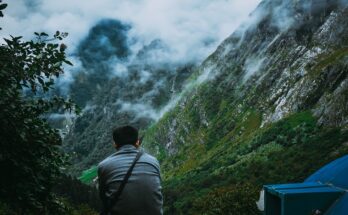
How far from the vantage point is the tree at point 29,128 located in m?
10.2

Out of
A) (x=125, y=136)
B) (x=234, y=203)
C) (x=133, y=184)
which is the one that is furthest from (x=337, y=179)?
(x=234, y=203)

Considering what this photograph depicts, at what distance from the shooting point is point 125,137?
28.5 feet

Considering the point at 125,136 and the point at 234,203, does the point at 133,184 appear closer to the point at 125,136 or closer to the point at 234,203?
the point at 125,136

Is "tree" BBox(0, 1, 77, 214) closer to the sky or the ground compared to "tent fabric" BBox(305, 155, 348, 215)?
closer to the sky

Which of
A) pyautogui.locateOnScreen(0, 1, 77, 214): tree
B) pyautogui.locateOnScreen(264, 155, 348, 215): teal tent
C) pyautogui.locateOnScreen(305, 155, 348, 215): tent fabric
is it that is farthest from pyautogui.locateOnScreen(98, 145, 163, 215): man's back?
pyautogui.locateOnScreen(305, 155, 348, 215): tent fabric

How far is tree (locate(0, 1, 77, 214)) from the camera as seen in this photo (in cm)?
1018

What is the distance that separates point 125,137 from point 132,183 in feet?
3.13

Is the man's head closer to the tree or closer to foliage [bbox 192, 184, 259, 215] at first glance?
the tree

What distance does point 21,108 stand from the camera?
34.8 ft

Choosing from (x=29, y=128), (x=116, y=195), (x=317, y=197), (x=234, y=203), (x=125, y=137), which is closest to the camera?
(x=116, y=195)

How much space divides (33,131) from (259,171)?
131956 millimetres

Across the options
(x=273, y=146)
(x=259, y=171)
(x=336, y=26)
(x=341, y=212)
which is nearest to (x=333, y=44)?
(x=336, y=26)

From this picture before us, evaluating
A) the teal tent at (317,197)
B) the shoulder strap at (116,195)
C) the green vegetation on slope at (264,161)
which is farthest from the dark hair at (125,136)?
the green vegetation on slope at (264,161)

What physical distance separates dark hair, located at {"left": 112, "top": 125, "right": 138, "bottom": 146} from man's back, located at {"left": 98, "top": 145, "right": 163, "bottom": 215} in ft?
0.86
